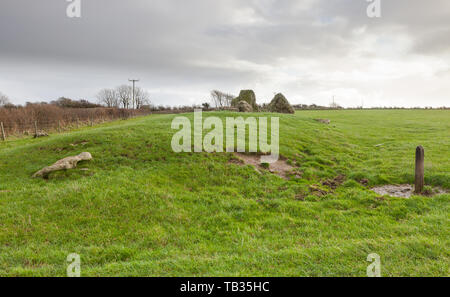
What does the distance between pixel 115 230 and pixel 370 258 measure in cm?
616

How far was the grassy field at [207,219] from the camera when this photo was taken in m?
4.87

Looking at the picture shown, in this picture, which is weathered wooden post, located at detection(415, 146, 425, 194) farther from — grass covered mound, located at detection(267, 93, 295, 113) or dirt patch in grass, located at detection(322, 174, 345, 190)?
grass covered mound, located at detection(267, 93, 295, 113)

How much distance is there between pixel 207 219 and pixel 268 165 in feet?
18.5

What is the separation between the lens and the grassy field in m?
4.87

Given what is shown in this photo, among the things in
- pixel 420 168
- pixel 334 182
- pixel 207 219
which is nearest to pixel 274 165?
pixel 334 182

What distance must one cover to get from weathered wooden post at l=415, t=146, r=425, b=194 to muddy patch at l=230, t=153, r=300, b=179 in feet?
14.3

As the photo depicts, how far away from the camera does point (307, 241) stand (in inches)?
229

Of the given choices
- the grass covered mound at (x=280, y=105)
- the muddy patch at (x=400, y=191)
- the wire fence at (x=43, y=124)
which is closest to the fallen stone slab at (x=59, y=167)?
the muddy patch at (x=400, y=191)

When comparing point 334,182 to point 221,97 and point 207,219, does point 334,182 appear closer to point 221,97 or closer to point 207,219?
point 207,219

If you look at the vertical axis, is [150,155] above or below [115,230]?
above

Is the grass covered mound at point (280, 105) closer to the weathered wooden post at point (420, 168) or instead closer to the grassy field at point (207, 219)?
the grassy field at point (207, 219)

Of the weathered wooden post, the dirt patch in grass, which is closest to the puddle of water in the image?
the dirt patch in grass
